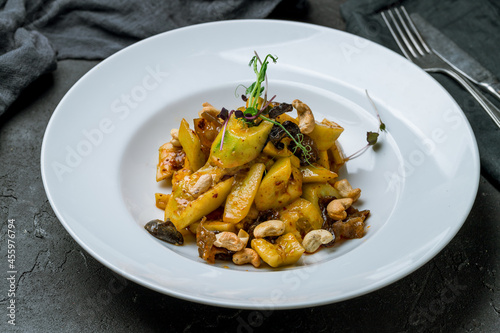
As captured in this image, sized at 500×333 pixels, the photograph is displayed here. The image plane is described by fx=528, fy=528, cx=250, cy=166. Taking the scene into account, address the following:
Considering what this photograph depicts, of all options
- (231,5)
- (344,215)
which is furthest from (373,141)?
(231,5)

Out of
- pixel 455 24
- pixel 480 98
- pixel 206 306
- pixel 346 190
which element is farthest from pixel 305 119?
pixel 455 24

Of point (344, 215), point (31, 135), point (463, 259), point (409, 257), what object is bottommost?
point (31, 135)

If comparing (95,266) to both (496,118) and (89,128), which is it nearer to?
(89,128)

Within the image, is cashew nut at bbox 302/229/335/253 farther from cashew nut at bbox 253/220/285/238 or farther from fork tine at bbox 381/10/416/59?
fork tine at bbox 381/10/416/59

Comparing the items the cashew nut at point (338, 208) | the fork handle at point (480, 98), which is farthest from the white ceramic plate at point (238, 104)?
the fork handle at point (480, 98)

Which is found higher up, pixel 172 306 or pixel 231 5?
pixel 231 5

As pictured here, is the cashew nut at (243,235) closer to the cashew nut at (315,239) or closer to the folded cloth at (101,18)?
the cashew nut at (315,239)

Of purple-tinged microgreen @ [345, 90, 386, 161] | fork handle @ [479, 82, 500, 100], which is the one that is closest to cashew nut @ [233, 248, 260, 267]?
purple-tinged microgreen @ [345, 90, 386, 161]
